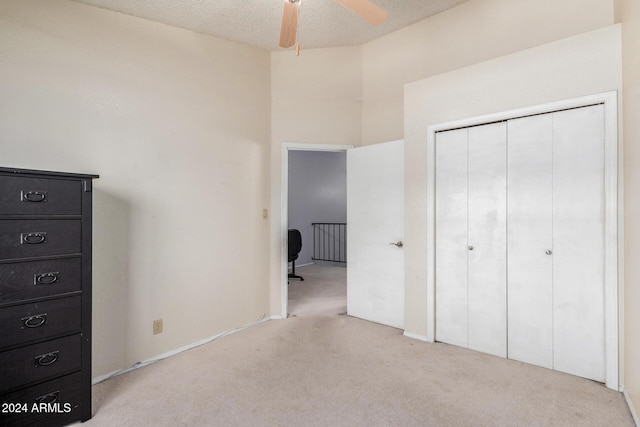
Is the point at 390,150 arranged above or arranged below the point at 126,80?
below

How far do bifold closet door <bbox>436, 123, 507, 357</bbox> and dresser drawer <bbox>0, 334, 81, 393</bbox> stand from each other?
275cm

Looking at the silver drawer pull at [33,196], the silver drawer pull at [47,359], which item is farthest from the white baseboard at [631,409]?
the silver drawer pull at [33,196]

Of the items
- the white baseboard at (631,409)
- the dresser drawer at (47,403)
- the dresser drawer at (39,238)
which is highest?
the dresser drawer at (39,238)

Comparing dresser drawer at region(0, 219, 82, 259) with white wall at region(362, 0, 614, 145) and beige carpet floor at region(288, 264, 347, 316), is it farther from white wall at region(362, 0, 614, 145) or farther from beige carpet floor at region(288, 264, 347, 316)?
white wall at region(362, 0, 614, 145)

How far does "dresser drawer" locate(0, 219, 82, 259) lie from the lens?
5.68 ft

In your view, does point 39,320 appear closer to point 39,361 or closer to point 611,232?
point 39,361

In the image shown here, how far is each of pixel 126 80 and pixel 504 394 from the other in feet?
11.5

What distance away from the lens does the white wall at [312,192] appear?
7.67 m

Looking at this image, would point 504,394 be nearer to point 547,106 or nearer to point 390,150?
point 547,106

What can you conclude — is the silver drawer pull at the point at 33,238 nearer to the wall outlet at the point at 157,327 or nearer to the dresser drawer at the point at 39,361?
the dresser drawer at the point at 39,361

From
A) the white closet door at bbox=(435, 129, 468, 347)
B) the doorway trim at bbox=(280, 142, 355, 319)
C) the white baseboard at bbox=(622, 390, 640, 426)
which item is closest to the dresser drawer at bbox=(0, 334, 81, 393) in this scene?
the doorway trim at bbox=(280, 142, 355, 319)

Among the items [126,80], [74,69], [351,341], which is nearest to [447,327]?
[351,341]

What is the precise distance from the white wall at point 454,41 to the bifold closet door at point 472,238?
2.54 feet

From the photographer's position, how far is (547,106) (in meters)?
2.54
